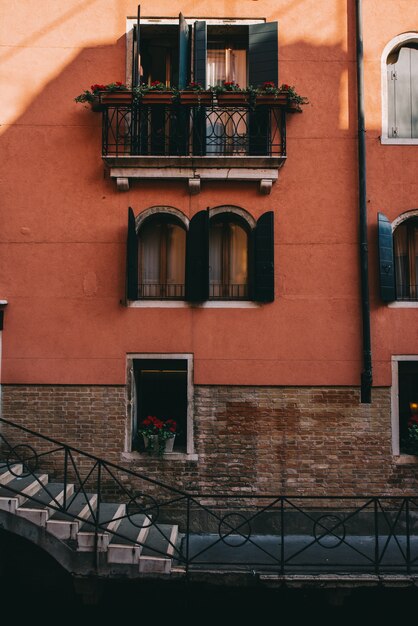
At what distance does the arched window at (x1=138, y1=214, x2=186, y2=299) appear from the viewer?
898 centimetres

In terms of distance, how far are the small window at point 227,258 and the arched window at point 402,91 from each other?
327cm

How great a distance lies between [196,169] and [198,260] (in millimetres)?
1583

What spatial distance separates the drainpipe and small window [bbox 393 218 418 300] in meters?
0.85

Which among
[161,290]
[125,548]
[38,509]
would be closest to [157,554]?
[125,548]

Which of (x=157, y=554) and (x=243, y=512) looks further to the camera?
(x=243, y=512)

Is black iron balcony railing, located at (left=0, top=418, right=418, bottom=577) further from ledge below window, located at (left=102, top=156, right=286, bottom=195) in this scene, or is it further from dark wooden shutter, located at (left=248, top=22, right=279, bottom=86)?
dark wooden shutter, located at (left=248, top=22, right=279, bottom=86)

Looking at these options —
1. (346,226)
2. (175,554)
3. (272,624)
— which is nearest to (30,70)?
(346,226)

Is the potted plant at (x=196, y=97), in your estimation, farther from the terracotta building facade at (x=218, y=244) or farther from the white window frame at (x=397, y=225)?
the white window frame at (x=397, y=225)

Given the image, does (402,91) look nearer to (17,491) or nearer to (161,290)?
(161,290)

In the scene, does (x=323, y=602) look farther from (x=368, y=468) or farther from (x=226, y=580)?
(x=368, y=468)

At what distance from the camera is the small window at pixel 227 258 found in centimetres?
898

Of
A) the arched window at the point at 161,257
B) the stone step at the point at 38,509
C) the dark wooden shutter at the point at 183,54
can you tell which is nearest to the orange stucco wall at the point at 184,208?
the arched window at the point at 161,257

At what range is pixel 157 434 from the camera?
27.9ft

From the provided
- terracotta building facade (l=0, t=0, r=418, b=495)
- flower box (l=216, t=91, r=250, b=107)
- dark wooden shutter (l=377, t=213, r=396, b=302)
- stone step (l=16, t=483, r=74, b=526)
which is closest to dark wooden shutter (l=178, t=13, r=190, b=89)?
terracotta building facade (l=0, t=0, r=418, b=495)
